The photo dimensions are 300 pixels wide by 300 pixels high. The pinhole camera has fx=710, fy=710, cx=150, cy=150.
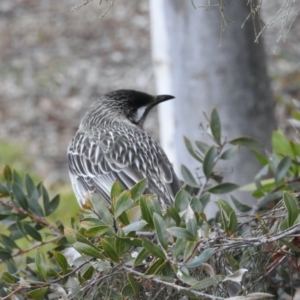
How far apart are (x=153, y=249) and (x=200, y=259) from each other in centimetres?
19

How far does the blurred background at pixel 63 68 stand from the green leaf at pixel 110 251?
22.5 ft

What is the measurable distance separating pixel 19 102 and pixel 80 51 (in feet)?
6.05

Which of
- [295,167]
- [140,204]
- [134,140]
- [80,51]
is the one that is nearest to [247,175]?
[134,140]

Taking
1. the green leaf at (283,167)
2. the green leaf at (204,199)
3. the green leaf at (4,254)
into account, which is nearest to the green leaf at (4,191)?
the green leaf at (4,254)

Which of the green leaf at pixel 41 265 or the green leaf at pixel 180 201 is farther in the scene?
the green leaf at pixel 180 201

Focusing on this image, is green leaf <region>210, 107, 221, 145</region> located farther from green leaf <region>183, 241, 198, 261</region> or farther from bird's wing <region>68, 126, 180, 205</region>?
green leaf <region>183, 241, 198, 261</region>

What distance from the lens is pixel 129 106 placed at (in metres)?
6.15

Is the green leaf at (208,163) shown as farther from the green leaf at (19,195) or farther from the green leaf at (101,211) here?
the green leaf at (101,211)

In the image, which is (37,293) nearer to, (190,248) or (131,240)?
(131,240)

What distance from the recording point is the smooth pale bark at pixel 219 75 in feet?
19.2

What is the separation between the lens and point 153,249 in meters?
2.76

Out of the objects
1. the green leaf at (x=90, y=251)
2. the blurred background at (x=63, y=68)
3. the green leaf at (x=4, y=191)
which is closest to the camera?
the green leaf at (x=90, y=251)

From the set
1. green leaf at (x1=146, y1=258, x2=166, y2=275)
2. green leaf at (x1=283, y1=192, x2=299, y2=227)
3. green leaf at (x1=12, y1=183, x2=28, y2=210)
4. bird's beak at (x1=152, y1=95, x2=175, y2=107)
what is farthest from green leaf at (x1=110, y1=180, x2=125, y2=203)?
bird's beak at (x1=152, y1=95, x2=175, y2=107)

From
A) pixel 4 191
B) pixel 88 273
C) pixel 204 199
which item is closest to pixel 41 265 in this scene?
pixel 88 273
